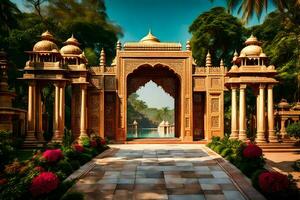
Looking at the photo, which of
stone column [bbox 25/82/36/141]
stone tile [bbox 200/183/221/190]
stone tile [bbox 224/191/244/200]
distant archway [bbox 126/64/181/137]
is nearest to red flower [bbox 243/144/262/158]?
stone tile [bbox 200/183/221/190]

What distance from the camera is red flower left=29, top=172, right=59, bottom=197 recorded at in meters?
6.31

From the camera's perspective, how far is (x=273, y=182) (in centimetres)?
708

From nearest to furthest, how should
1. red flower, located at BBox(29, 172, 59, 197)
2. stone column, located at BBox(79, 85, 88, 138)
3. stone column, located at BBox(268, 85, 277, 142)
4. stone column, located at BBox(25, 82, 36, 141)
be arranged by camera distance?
red flower, located at BBox(29, 172, 59, 197) < stone column, located at BBox(25, 82, 36, 141) < stone column, located at BBox(268, 85, 277, 142) < stone column, located at BBox(79, 85, 88, 138)

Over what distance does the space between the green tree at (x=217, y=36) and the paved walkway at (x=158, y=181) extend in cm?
2436

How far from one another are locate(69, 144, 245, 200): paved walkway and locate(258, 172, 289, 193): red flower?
2.08 ft

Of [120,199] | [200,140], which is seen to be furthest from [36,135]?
[120,199]

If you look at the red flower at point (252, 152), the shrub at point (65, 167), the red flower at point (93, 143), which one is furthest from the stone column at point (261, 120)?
the shrub at point (65, 167)

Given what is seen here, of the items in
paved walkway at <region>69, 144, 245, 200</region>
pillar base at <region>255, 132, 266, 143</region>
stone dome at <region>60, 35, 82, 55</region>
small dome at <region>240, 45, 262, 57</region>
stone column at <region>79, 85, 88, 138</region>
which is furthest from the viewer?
stone dome at <region>60, 35, 82, 55</region>

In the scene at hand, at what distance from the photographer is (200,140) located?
2341cm

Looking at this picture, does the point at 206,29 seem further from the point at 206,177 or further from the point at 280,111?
the point at 206,177

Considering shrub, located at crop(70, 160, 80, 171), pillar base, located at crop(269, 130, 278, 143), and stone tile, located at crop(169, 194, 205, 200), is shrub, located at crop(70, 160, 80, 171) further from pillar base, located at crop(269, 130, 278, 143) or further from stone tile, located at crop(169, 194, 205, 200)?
pillar base, located at crop(269, 130, 278, 143)

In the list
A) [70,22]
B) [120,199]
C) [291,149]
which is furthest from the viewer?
[70,22]

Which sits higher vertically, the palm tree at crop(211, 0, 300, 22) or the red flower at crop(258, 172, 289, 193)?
the palm tree at crop(211, 0, 300, 22)

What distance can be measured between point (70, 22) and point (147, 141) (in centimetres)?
2105
